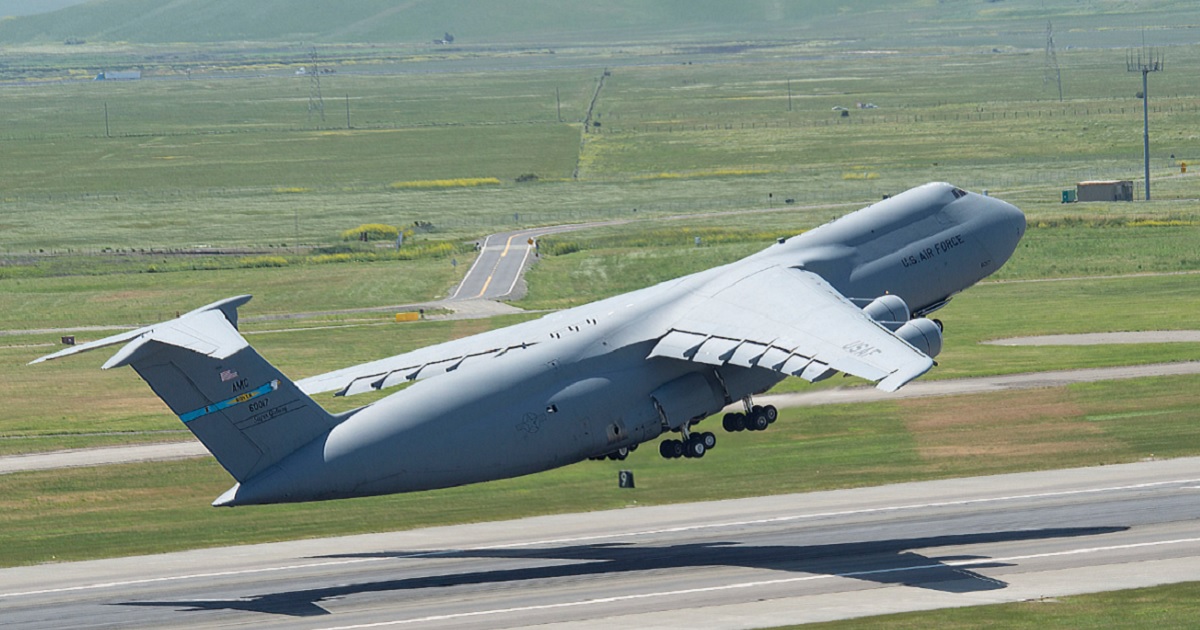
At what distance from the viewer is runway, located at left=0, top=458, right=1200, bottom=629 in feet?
136

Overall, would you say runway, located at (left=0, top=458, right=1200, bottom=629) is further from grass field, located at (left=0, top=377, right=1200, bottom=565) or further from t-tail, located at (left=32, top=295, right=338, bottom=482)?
t-tail, located at (left=32, top=295, right=338, bottom=482)

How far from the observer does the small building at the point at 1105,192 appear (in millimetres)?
142750

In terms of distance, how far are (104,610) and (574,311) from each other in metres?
16.0

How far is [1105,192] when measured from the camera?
14275 cm

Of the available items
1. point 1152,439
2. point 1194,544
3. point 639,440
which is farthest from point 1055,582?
point 1152,439

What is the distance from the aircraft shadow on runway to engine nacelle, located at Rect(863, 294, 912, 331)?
6500 mm

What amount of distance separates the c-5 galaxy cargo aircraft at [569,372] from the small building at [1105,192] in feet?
307

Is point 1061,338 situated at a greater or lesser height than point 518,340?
lesser

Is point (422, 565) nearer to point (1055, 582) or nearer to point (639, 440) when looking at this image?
point (639, 440)

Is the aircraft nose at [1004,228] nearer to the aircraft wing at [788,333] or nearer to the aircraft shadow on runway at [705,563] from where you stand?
the aircraft wing at [788,333]

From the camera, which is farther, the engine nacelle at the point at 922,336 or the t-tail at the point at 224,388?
the engine nacelle at the point at 922,336

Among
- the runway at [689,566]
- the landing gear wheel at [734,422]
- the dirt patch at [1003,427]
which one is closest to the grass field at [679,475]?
the dirt patch at [1003,427]

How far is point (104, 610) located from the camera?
42.7 meters

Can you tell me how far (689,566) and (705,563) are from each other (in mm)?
567
